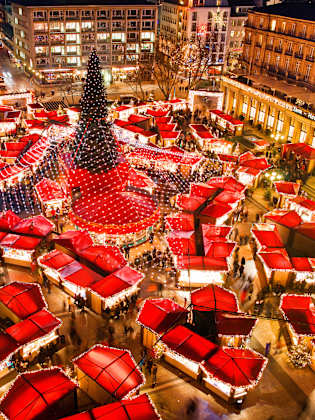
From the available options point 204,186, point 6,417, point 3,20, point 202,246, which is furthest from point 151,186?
point 3,20

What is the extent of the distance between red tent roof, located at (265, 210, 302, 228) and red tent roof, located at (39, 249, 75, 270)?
43.3ft

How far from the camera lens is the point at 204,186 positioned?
3122 cm

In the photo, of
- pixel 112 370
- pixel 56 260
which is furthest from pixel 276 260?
pixel 56 260

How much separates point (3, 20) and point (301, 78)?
72.3m

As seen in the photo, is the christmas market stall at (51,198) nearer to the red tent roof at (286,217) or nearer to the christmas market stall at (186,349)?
the red tent roof at (286,217)

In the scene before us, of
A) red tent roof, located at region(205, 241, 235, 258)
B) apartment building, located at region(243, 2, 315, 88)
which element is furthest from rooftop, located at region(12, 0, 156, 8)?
red tent roof, located at region(205, 241, 235, 258)

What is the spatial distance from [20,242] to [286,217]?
54.5 feet

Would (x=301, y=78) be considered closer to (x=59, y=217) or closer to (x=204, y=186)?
(x=204, y=186)

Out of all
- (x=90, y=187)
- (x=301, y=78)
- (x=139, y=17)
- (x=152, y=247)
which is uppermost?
(x=139, y=17)

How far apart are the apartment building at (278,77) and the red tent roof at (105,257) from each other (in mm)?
25684

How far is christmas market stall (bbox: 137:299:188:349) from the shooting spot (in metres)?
19.5

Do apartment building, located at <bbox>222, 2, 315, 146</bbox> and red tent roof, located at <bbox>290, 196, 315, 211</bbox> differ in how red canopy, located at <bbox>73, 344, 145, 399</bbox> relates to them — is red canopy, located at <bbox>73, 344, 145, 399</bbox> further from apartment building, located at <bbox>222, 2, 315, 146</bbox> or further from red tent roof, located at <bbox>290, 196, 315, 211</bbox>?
apartment building, located at <bbox>222, 2, 315, 146</bbox>

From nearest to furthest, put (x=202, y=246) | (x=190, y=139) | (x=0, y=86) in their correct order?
(x=202, y=246)
(x=190, y=139)
(x=0, y=86)

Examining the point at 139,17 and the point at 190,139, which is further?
the point at 139,17
